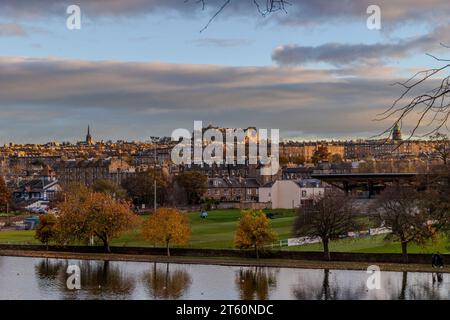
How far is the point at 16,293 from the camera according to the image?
35.7 metres

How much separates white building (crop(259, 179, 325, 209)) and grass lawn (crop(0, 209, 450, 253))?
684 inches

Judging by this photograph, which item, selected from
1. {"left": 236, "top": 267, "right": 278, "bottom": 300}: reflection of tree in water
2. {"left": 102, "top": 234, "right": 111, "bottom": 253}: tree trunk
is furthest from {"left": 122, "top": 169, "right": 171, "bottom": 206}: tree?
{"left": 236, "top": 267, "right": 278, "bottom": 300}: reflection of tree in water

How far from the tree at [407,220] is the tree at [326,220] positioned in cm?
246

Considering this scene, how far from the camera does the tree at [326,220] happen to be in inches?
1953

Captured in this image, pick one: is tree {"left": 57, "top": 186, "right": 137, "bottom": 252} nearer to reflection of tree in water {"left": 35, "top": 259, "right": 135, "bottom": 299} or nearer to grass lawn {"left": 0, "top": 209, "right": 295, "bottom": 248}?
grass lawn {"left": 0, "top": 209, "right": 295, "bottom": 248}

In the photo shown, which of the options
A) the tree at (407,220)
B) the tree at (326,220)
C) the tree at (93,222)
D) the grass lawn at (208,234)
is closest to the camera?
the tree at (407,220)

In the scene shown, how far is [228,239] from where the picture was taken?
59.9m

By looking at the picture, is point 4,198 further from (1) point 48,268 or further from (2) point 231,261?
(2) point 231,261

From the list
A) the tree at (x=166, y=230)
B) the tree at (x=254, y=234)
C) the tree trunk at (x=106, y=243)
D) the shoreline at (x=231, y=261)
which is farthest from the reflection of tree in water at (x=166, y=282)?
the tree trunk at (x=106, y=243)

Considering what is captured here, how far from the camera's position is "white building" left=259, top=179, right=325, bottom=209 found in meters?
105

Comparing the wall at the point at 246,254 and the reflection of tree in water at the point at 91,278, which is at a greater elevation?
A: the wall at the point at 246,254

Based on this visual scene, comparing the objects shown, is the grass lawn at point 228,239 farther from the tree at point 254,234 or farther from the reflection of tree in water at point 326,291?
the reflection of tree in water at point 326,291

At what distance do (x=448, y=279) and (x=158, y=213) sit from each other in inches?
862
